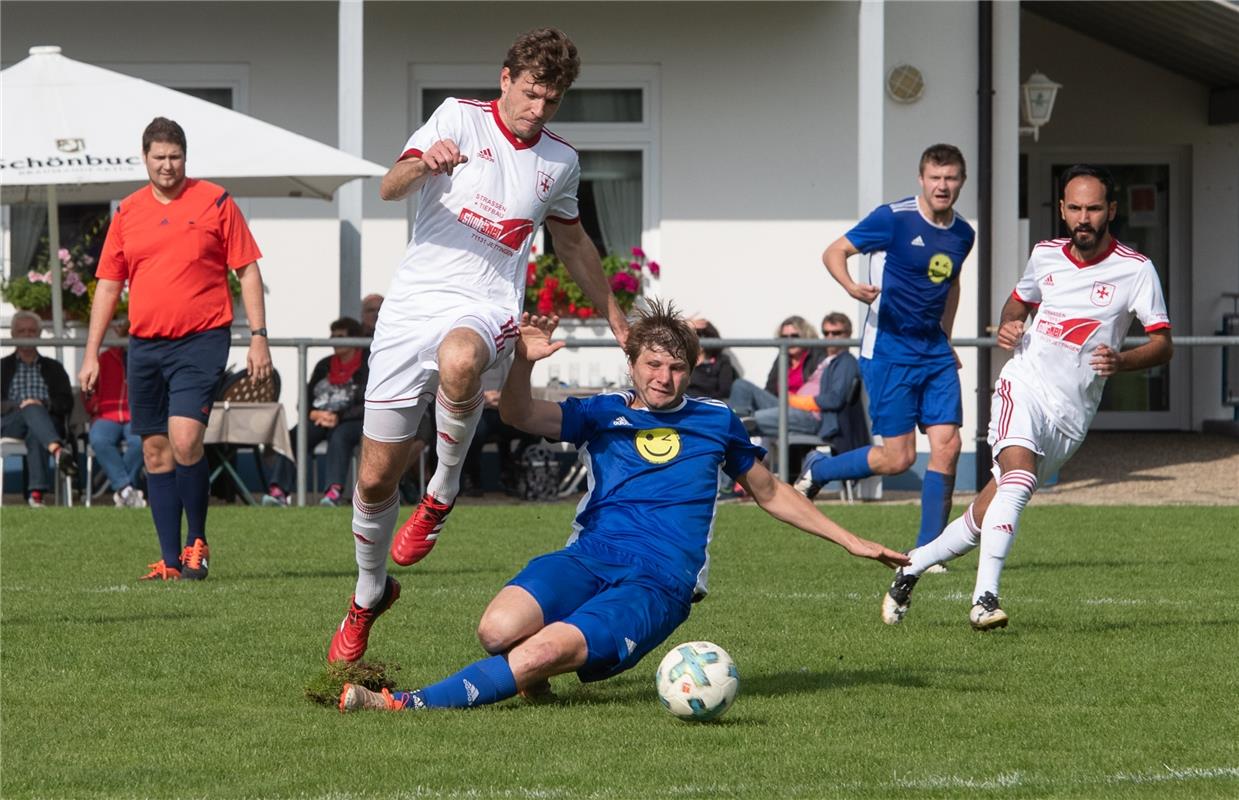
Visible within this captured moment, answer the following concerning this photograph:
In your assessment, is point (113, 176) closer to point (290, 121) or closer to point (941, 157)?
point (290, 121)

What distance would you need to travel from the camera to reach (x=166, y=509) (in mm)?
9867

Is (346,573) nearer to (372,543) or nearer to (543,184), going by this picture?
(372,543)

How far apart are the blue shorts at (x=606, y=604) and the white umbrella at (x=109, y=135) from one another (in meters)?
8.23

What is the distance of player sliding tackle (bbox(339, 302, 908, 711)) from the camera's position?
5992mm

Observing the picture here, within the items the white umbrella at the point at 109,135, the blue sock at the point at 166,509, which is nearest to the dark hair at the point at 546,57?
the blue sock at the point at 166,509

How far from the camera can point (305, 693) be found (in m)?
6.16

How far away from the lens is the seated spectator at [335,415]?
1539 centimetres

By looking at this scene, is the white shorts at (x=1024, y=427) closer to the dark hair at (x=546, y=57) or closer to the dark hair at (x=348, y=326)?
the dark hair at (x=546, y=57)

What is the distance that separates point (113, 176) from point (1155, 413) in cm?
1281

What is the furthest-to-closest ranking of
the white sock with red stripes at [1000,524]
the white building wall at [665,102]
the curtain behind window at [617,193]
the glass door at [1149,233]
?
the glass door at [1149,233] → the curtain behind window at [617,193] → the white building wall at [665,102] → the white sock with red stripes at [1000,524]

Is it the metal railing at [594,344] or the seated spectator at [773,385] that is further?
the seated spectator at [773,385]

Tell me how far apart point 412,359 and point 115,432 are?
355 inches

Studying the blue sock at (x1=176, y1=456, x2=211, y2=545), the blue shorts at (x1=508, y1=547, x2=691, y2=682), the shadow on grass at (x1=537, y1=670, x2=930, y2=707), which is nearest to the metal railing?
the blue sock at (x1=176, y1=456, x2=211, y2=545)

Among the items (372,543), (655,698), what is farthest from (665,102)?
(655,698)
